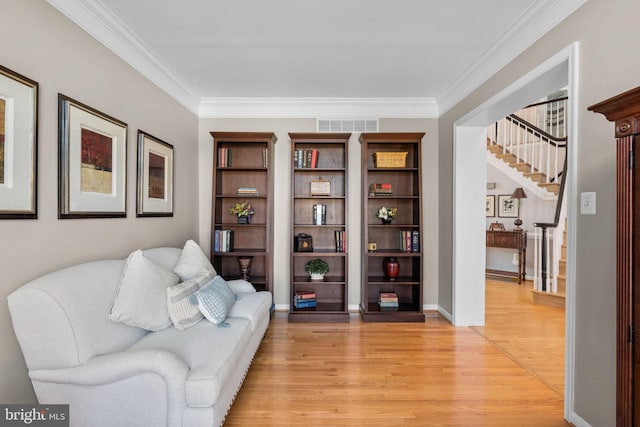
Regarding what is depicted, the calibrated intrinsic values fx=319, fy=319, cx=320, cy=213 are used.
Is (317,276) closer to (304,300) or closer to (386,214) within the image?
(304,300)

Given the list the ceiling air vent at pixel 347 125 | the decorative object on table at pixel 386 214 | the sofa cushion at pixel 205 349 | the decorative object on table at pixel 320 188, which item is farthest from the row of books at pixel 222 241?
the decorative object on table at pixel 386 214

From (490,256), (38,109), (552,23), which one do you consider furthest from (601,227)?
(490,256)

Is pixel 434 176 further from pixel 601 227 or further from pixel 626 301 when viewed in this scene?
pixel 626 301

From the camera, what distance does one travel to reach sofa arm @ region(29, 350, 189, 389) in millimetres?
1527

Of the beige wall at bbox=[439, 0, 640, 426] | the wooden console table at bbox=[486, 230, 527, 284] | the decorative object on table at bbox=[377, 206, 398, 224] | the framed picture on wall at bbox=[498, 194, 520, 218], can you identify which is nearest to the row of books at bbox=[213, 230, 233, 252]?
the decorative object on table at bbox=[377, 206, 398, 224]

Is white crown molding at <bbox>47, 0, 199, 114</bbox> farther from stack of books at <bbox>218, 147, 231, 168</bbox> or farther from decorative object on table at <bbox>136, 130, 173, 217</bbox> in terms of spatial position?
stack of books at <bbox>218, 147, 231, 168</bbox>

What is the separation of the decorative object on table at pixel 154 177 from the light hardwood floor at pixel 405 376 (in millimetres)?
1675

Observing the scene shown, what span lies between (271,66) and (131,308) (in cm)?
240

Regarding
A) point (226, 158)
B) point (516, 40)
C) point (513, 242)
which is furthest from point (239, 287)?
point (513, 242)

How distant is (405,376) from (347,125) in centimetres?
290

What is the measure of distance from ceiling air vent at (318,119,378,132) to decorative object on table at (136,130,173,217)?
183cm

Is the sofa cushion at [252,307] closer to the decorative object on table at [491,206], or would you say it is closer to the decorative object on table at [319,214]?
the decorative object on table at [319,214]

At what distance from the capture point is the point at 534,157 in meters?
6.24

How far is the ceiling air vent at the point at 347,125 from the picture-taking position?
161 inches
